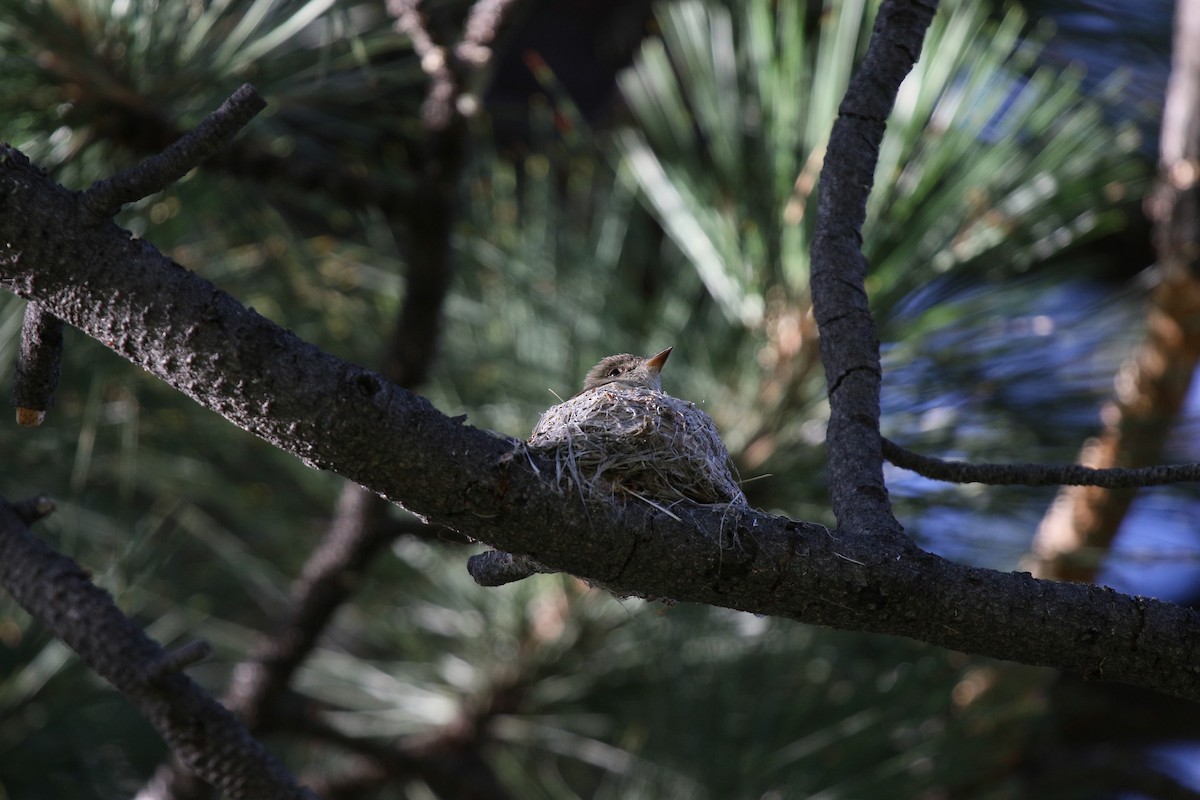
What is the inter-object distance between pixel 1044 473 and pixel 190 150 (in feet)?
2.59

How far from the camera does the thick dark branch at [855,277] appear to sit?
42.6 inches

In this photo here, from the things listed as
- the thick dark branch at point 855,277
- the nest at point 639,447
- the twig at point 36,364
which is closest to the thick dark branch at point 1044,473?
the thick dark branch at point 855,277

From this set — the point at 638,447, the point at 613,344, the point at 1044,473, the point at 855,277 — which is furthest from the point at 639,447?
the point at 613,344

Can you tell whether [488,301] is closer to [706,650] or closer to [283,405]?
[706,650]

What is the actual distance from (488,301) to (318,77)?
0.85 metres

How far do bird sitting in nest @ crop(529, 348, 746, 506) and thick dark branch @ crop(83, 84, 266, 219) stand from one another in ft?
1.16

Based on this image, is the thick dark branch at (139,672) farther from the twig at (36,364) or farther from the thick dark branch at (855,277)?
the thick dark branch at (855,277)

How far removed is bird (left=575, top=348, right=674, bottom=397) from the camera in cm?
190

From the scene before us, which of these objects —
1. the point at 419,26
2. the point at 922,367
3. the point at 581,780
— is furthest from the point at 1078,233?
the point at 581,780

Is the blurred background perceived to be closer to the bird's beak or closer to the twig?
the bird's beak

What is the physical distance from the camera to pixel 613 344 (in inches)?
90.6

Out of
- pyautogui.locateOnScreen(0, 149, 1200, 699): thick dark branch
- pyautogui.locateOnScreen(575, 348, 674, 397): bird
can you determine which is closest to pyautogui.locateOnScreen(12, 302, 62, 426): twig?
pyautogui.locateOnScreen(0, 149, 1200, 699): thick dark branch

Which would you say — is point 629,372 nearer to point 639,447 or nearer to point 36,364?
point 639,447

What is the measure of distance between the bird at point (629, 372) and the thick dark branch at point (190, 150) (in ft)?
3.24
